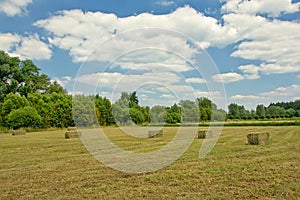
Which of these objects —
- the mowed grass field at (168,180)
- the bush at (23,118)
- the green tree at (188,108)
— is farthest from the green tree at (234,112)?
the mowed grass field at (168,180)

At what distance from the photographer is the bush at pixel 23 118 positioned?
49.8 meters

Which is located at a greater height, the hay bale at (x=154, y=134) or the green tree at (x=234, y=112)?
the green tree at (x=234, y=112)

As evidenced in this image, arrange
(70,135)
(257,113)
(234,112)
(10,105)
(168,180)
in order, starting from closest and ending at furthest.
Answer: (168,180)
(70,135)
(10,105)
(234,112)
(257,113)

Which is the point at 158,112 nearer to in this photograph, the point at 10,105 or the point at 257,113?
the point at 10,105

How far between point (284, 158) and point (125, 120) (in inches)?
391

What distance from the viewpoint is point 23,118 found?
1980 inches

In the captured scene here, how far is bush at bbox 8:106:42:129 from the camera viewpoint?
49.8 m

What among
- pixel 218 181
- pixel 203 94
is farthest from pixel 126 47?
pixel 218 181

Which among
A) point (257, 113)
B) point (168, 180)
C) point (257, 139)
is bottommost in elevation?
point (168, 180)

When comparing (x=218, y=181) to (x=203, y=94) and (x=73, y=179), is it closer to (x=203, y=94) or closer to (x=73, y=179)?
(x=73, y=179)

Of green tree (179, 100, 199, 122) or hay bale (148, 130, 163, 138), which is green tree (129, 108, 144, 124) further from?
green tree (179, 100, 199, 122)

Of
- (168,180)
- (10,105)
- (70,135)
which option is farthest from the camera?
(10,105)

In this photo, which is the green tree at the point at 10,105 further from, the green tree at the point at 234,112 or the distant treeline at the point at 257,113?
the green tree at the point at 234,112

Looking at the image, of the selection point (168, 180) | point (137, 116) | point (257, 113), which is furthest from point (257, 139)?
point (257, 113)
